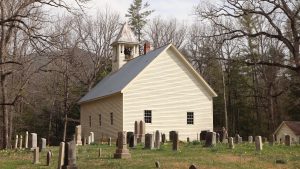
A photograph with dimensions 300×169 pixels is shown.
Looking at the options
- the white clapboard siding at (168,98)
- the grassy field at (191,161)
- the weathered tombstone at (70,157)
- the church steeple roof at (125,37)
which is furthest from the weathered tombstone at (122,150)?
the church steeple roof at (125,37)

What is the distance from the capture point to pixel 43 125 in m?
57.8

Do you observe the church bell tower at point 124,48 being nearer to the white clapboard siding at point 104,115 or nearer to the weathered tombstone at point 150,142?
the white clapboard siding at point 104,115

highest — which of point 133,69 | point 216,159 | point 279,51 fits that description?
point 279,51

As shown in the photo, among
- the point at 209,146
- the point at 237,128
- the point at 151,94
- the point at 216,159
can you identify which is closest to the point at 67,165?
A: the point at 216,159

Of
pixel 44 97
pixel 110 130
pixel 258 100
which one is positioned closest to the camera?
pixel 110 130

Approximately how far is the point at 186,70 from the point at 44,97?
2457 cm

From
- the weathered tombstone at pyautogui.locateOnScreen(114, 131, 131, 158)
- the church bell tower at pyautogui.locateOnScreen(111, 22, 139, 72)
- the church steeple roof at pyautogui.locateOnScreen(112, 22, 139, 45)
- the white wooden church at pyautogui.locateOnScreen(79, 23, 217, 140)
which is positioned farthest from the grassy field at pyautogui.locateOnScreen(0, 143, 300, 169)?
the church steeple roof at pyautogui.locateOnScreen(112, 22, 139, 45)

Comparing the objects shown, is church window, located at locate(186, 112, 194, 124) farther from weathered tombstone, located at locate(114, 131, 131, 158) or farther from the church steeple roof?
weathered tombstone, located at locate(114, 131, 131, 158)

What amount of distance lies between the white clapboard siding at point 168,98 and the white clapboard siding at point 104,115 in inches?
51.5

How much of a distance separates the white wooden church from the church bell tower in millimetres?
8247

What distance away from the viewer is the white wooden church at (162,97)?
3547cm

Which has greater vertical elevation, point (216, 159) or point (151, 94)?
point (151, 94)

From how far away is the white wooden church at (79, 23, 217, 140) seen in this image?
35469 mm

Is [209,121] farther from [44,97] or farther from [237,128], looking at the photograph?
[44,97]
